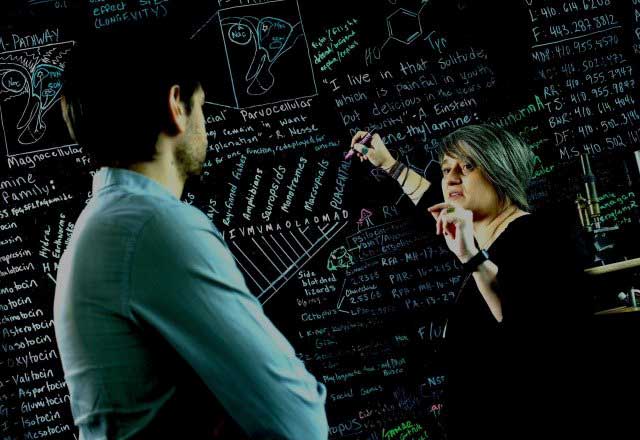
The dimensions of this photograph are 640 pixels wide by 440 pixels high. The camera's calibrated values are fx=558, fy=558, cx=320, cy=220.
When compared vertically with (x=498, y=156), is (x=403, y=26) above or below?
above

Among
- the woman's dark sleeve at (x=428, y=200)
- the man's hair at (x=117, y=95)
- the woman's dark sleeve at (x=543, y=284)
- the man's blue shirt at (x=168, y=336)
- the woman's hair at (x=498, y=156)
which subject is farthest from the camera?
the woman's dark sleeve at (x=428, y=200)

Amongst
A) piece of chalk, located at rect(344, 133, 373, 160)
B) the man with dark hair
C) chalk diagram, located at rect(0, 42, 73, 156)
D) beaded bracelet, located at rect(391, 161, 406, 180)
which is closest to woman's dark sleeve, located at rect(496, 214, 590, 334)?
Result: beaded bracelet, located at rect(391, 161, 406, 180)

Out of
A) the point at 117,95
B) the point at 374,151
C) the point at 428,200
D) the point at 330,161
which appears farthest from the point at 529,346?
the point at 117,95

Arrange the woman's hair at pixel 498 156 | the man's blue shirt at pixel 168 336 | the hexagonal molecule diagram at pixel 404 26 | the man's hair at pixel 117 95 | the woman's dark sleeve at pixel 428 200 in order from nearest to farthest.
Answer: the man's blue shirt at pixel 168 336 → the man's hair at pixel 117 95 → the woman's hair at pixel 498 156 → the woman's dark sleeve at pixel 428 200 → the hexagonal molecule diagram at pixel 404 26

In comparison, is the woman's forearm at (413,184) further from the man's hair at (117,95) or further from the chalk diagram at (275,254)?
the man's hair at (117,95)

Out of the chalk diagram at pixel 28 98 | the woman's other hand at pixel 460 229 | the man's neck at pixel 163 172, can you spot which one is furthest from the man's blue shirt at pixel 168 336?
the chalk diagram at pixel 28 98

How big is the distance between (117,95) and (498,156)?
6.28 feet

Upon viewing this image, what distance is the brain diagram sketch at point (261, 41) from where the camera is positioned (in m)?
3.17

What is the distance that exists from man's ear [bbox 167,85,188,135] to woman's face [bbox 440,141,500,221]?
5.31 feet

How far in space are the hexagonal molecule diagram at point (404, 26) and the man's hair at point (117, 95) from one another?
7.33ft

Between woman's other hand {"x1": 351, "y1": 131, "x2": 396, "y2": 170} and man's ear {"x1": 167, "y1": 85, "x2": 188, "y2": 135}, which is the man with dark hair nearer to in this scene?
man's ear {"x1": 167, "y1": 85, "x2": 188, "y2": 135}

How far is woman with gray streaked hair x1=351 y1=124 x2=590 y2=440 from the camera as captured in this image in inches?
85.4

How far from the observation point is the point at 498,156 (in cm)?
264

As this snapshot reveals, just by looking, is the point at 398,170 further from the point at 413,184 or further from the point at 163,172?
the point at 163,172
